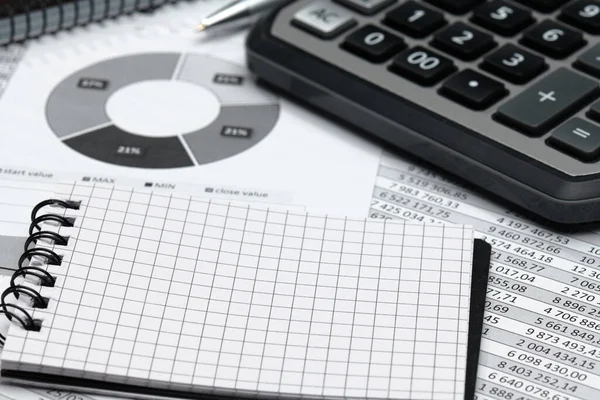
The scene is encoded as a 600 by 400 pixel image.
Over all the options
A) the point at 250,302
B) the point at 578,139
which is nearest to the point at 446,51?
the point at 578,139

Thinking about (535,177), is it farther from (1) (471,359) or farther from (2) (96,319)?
(2) (96,319)

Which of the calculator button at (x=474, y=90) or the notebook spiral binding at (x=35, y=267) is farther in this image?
the calculator button at (x=474, y=90)

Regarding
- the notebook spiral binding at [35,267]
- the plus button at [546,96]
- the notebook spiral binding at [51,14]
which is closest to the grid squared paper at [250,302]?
the notebook spiral binding at [35,267]

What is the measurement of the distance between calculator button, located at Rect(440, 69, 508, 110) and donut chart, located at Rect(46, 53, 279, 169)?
0.11 m

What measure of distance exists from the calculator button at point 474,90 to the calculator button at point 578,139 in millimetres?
45

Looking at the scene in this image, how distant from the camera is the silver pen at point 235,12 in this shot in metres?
0.69

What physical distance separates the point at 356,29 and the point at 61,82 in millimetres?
193

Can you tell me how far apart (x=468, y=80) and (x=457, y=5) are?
0.08m

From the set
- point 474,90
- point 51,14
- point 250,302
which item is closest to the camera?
point 250,302

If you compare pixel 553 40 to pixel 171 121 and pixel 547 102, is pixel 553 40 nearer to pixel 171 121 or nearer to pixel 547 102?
pixel 547 102

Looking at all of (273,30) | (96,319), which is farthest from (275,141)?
(96,319)

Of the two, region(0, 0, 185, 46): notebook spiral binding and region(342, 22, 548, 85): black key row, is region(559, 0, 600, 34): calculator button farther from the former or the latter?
region(0, 0, 185, 46): notebook spiral binding

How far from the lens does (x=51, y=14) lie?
0.68 m

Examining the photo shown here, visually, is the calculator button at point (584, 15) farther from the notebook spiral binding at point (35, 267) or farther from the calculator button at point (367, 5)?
the notebook spiral binding at point (35, 267)
